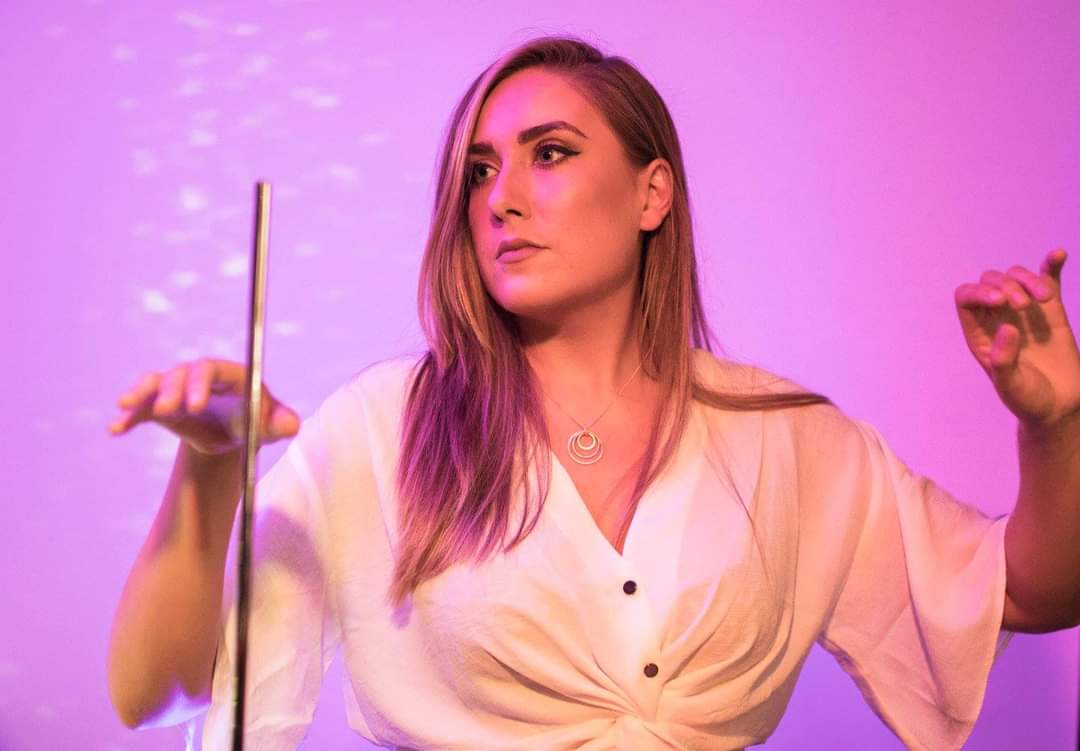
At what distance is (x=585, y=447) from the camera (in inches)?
55.3

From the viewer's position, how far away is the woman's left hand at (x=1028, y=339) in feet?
3.96

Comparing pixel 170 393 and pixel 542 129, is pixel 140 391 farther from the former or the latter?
pixel 542 129

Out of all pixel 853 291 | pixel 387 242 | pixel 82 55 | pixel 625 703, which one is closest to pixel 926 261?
pixel 853 291

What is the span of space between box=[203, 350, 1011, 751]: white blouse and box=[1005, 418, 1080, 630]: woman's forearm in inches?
1.1

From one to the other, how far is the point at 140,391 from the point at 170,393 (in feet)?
0.07

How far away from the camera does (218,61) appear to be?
183 centimetres

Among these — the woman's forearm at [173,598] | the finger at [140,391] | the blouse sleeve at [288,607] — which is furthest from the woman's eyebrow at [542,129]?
the finger at [140,391]

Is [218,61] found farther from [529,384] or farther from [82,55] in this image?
[529,384]

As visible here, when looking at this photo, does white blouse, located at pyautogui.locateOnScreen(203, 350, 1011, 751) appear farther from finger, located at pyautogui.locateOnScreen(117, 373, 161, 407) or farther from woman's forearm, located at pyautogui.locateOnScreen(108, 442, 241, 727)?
finger, located at pyautogui.locateOnScreen(117, 373, 161, 407)

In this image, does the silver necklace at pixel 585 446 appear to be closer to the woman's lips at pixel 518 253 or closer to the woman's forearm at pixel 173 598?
the woman's lips at pixel 518 253

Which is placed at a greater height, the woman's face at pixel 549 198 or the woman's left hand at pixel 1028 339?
the woman's face at pixel 549 198

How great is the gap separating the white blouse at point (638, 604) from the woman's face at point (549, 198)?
0.59 feet

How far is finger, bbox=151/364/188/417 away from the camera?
888 mm

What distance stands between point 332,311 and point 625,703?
2.59 ft
